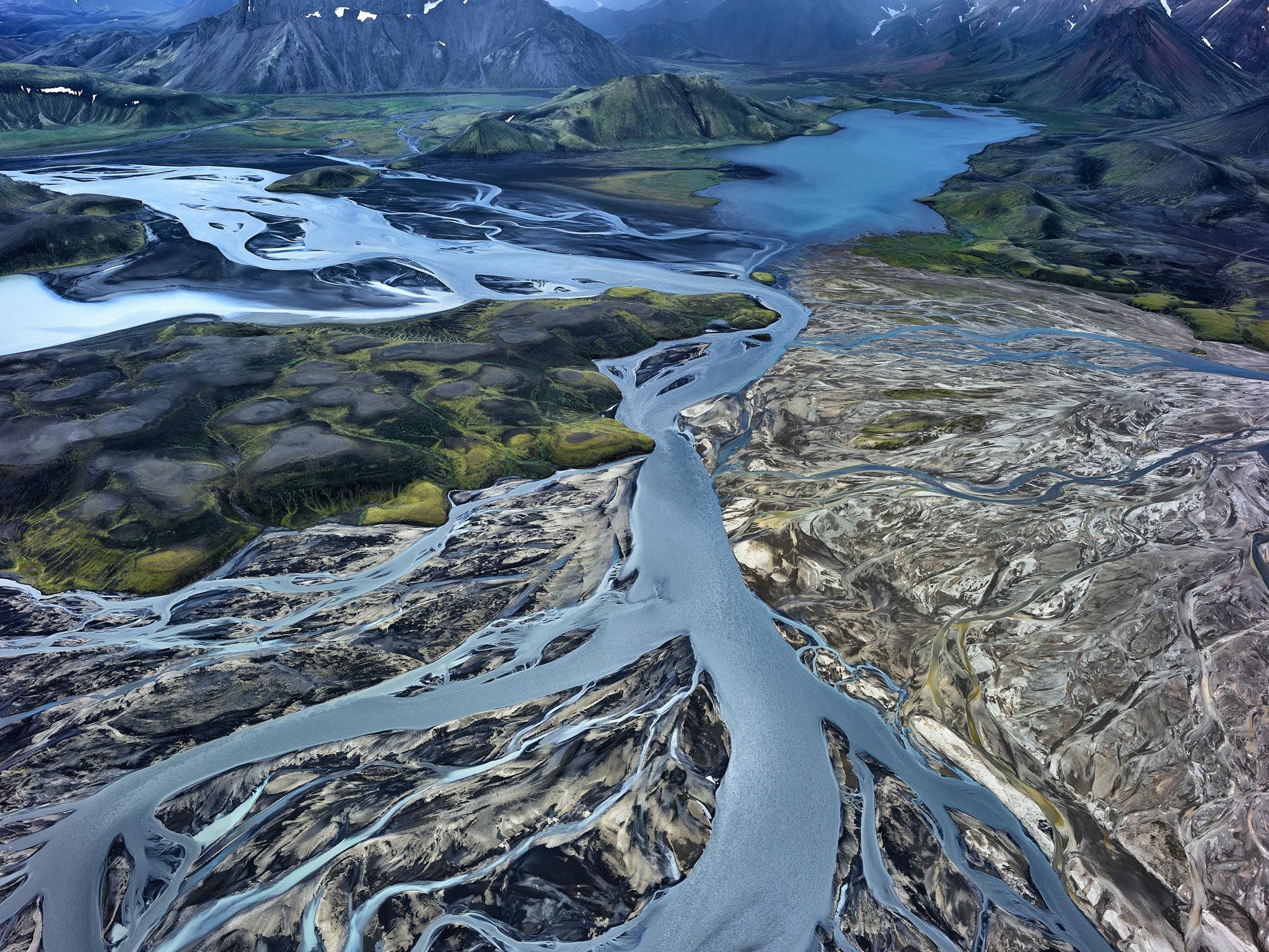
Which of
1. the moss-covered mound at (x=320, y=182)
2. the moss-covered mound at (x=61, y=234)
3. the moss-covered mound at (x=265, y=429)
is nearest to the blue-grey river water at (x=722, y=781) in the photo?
the moss-covered mound at (x=265, y=429)

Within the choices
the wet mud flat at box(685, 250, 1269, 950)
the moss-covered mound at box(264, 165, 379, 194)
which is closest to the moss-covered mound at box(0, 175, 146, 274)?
the moss-covered mound at box(264, 165, 379, 194)

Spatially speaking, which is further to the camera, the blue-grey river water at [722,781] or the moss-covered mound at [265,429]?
the moss-covered mound at [265,429]

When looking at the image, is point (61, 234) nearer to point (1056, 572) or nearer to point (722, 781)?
point (722, 781)

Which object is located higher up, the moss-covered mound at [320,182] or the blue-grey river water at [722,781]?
the moss-covered mound at [320,182]

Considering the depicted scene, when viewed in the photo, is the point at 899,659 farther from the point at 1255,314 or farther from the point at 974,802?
the point at 1255,314

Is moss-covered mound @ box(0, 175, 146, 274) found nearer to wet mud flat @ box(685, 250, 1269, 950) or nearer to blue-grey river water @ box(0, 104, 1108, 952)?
blue-grey river water @ box(0, 104, 1108, 952)

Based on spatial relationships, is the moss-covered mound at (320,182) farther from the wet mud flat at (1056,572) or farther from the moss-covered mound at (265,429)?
the wet mud flat at (1056,572)

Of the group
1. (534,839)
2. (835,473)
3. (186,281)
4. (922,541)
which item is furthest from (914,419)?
(186,281)
